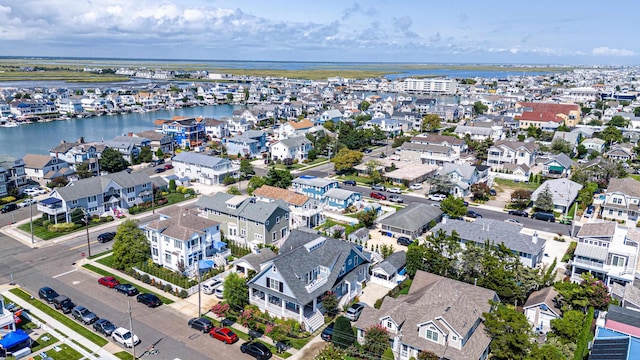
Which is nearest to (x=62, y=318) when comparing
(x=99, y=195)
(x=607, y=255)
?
(x=99, y=195)

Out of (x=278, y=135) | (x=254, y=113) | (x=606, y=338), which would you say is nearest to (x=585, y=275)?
(x=606, y=338)

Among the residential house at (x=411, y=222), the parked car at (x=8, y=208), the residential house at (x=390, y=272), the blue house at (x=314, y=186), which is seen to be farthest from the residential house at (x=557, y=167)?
the parked car at (x=8, y=208)

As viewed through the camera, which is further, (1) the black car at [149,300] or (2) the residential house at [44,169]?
(2) the residential house at [44,169]

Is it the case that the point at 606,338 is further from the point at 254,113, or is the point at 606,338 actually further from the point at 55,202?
the point at 254,113

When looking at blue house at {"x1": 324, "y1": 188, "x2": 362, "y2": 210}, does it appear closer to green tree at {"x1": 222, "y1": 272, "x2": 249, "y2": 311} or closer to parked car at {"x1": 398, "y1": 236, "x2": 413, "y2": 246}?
parked car at {"x1": 398, "y1": 236, "x2": 413, "y2": 246}

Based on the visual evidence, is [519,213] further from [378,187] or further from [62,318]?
[62,318]

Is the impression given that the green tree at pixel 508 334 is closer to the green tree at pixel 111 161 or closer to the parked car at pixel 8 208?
the parked car at pixel 8 208

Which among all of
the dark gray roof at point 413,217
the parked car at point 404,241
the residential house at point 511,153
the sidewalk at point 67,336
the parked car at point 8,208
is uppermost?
the residential house at point 511,153
